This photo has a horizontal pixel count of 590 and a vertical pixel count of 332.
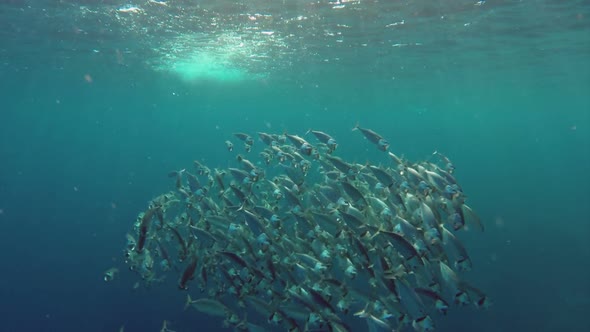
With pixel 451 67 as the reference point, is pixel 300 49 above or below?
Answer: above

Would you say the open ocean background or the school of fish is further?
the open ocean background

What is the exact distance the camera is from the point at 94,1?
14.8m

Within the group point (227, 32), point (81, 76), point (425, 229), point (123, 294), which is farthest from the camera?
point (81, 76)

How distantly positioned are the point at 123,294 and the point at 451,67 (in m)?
29.5

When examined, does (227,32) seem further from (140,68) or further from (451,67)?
(451,67)

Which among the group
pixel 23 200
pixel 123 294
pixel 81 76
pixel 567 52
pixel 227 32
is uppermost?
pixel 227 32

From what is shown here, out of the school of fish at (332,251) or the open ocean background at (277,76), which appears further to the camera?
the open ocean background at (277,76)

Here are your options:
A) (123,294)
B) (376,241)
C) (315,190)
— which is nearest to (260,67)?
(123,294)

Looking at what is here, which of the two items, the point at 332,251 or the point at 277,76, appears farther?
the point at 277,76

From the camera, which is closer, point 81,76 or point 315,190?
point 315,190

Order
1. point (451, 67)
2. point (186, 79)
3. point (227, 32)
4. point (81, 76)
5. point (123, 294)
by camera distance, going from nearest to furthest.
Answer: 1. point (123, 294)
2. point (227, 32)
3. point (451, 67)
4. point (81, 76)
5. point (186, 79)

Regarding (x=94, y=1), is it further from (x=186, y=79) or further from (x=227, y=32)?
(x=186, y=79)

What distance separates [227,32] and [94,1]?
7166 mm

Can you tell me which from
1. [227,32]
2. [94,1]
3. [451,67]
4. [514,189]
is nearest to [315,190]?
[94,1]
